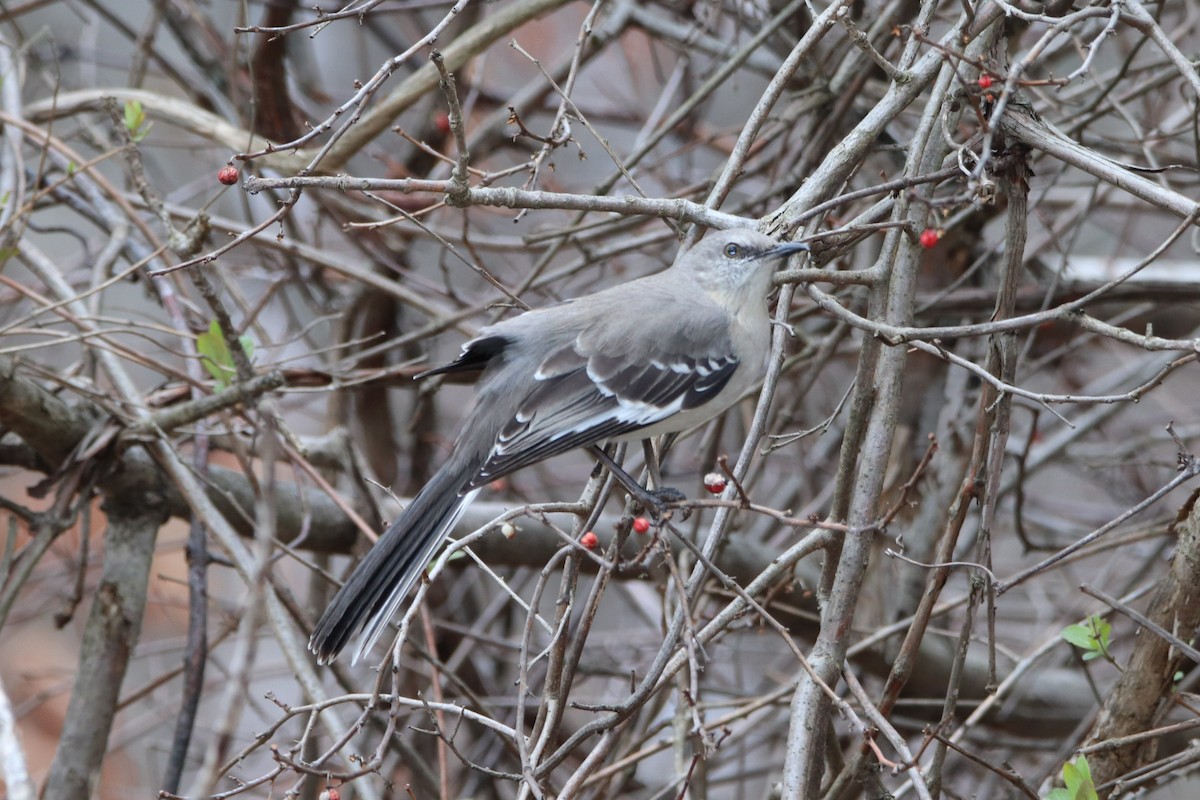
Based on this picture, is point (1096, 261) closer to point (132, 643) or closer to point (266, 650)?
point (132, 643)

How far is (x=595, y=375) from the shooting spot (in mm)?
2914

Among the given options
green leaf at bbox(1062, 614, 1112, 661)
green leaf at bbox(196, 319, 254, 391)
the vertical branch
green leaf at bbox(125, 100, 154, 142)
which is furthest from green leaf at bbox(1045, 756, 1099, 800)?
green leaf at bbox(125, 100, 154, 142)

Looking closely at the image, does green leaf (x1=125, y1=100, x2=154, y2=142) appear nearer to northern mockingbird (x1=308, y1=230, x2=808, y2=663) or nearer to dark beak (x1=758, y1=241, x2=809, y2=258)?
northern mockingbird (x1=308, y1=230, x2=808, y2=663)

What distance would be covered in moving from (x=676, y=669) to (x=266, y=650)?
589 cm

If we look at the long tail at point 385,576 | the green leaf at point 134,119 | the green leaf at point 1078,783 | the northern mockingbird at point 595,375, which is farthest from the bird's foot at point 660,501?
the green leaf at point 134,119

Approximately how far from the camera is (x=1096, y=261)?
17.1ft

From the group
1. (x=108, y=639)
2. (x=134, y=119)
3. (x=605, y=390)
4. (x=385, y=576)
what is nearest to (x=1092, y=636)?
(x=605, y=390)

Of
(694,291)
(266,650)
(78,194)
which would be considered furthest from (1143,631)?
(266,650)

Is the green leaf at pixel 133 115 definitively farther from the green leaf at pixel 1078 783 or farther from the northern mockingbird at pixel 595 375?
the green leaf at pixel 1078 783

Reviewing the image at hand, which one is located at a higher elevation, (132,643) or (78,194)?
(78,194)

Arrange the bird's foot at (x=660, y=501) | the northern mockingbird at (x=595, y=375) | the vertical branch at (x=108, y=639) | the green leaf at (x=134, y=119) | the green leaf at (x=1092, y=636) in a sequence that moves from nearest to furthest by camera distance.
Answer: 1. the bird's foot at (x=660, y=501)
2. the green leaf at (x=1092, y=636)
3. the northern mockingbird at (x=595, y=375)
4. the vertical branch at (x=108, y=639)
5. the green leaf at (x=134, y=119)

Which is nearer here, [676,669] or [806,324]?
[676,669]

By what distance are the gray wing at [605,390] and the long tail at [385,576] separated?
12 cm

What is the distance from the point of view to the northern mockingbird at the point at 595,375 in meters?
2.70
